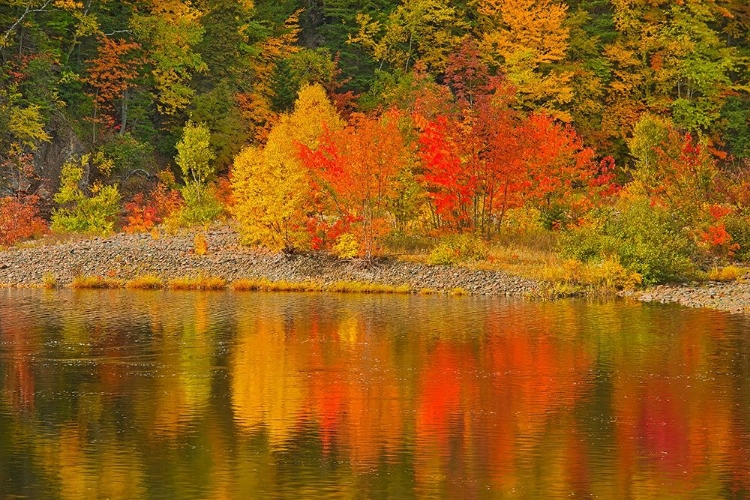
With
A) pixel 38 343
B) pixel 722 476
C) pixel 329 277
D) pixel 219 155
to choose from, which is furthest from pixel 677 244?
pixel 219 155

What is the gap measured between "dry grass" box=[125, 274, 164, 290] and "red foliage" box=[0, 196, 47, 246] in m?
10.6

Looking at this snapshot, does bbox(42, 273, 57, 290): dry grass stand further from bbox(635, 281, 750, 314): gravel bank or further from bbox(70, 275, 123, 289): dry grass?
bbox(635, 281, 750, 314): gravel bank

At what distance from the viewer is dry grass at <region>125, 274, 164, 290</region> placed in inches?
1638

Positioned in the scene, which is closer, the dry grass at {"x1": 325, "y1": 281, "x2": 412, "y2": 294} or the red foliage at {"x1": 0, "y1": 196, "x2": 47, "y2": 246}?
the dry grass at {"x1": 325, "y1": 281, "x2": 412, "y2": 294}

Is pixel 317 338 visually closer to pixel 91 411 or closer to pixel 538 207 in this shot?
pixel 91 411

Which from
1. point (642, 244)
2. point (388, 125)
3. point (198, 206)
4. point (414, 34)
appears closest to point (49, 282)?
point (198, 206)

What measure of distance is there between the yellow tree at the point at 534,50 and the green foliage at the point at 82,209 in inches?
995

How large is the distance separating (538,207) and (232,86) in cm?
2462

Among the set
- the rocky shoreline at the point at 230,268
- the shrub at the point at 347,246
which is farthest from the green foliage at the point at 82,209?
the shrub at the point at 347,246

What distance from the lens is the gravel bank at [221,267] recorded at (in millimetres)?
40969

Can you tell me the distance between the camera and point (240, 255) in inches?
1742

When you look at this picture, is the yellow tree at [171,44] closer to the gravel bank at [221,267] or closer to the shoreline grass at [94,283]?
the gravel bank at [221,267]

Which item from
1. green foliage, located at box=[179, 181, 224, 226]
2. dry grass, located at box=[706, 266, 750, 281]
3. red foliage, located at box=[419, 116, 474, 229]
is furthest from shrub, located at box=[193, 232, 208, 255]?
dry grass, located at box=[706, 266, 750, 281]

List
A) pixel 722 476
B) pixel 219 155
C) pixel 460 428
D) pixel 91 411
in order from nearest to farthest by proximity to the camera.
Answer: pixel 722 476
pixel 460 428
pixel 91 411
pixel 219 155
